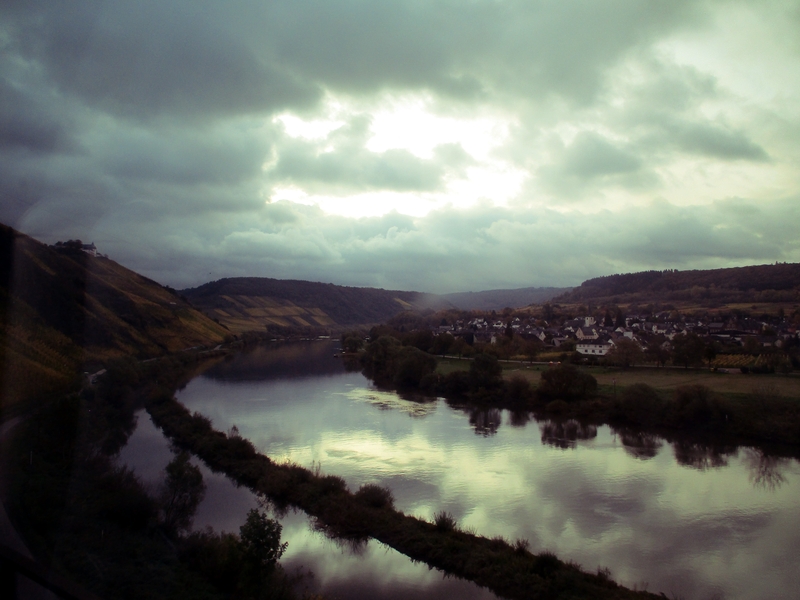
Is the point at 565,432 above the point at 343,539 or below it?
below

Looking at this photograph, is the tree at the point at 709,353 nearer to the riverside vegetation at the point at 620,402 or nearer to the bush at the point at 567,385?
the riverside vegetation at the point at 620,402

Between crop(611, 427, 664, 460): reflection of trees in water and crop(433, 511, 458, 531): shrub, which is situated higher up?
crop(433, 511, 458, 531): shrub

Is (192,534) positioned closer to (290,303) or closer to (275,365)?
(275,365)

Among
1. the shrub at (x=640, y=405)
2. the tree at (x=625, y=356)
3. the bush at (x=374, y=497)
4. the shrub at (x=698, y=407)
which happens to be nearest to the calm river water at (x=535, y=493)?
the bush at (x=374, y=497)

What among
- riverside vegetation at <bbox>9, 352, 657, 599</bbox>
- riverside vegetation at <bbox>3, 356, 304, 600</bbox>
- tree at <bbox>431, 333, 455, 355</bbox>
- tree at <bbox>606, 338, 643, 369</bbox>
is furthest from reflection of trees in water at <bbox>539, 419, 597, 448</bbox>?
tree at <bbox>431, 333, 455, 355</bbox>

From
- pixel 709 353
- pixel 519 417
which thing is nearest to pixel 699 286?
pixel 709 353

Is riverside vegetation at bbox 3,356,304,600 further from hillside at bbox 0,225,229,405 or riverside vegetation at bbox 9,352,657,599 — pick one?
hillside at bbox 0,225,229,405

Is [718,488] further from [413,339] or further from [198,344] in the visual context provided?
[198,344]
